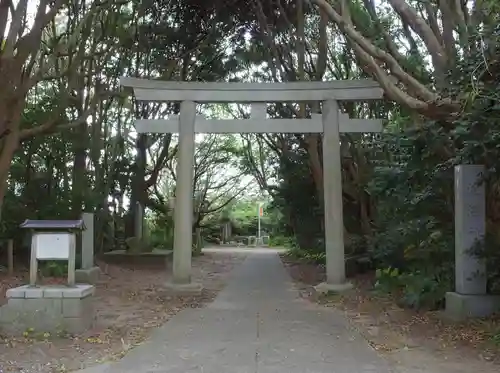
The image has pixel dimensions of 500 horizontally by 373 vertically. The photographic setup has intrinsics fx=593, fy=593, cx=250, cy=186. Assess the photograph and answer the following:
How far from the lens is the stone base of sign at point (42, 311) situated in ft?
24.5

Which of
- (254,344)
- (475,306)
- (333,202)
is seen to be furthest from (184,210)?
(475,306)

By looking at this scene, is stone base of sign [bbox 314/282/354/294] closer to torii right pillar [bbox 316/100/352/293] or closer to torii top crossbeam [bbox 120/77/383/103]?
torii right pillar [bbox 316/100/352/293]

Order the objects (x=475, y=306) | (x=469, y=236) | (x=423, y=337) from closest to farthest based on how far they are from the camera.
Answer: (x=423, y=337) < (x=475, y=306) < (x=469, y=236)

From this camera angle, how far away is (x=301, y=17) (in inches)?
596

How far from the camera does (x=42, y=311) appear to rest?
24.7 ft

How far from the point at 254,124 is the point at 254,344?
21.2ft

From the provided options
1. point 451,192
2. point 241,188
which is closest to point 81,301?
point 451,192

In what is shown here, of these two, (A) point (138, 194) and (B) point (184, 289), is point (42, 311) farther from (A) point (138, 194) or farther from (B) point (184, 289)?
(A) point (138, 194)

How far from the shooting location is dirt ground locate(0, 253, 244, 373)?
635cm

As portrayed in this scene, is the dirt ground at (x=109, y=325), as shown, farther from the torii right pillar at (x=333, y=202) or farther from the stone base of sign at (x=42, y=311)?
the torii right pillar at (x=333, y=202)

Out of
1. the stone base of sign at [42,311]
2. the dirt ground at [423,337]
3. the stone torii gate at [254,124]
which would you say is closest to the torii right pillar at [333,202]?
the stone torii gate at [254,124]

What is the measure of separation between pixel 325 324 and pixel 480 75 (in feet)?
13.6

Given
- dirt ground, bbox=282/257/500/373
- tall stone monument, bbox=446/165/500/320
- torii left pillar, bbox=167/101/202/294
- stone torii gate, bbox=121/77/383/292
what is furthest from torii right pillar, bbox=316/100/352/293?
tall stone monument, bbox=446/165/500/320

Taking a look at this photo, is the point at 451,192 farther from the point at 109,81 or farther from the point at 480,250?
the point at 109,81
